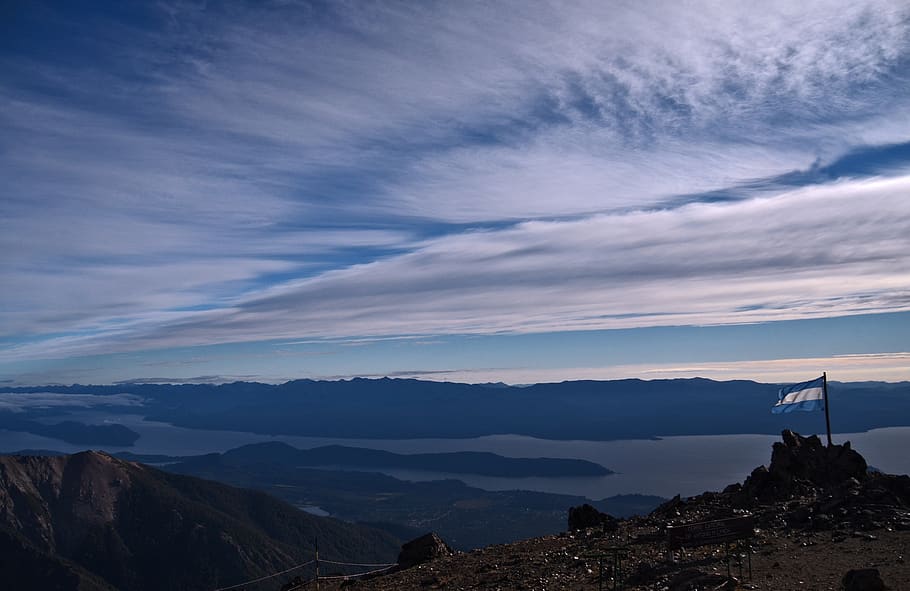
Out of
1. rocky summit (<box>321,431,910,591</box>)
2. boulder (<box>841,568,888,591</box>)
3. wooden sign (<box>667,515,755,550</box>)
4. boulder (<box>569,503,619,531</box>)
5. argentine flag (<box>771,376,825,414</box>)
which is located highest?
argentine flag (<box>771,376,825,414</box>)

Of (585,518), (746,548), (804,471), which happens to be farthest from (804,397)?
(746,548)

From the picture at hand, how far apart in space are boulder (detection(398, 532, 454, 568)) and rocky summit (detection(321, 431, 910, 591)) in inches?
48.6

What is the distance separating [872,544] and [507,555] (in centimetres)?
1471

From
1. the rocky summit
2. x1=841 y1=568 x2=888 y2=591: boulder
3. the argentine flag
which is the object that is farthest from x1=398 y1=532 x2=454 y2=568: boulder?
the argentine flag

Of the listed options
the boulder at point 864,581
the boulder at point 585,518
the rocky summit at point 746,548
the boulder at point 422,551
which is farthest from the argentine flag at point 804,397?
the boulder at point 422,551

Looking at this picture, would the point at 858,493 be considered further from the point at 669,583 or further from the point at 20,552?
the point at 20,552

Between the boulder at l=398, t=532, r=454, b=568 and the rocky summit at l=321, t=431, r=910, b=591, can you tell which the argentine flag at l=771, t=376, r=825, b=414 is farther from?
the boulder at l=398, t=532, r=454, b=568

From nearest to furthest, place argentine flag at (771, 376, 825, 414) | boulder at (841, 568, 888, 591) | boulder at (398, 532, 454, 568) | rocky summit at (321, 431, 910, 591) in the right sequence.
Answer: boulder at (841, 568, 888, 591), rocky summit at (321, 431, 910, 591), boulder at (398, 532, 454, 568), argentine flag at (771, 376, 825, 414)

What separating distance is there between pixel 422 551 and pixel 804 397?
25.8 metres

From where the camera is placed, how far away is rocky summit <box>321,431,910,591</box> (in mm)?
19953

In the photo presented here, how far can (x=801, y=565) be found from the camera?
832 inches

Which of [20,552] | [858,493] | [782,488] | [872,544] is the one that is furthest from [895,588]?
[20,552]

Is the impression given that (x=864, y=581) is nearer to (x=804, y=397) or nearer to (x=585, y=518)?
(x=585, y=518)

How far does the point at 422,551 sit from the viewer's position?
3194cm
